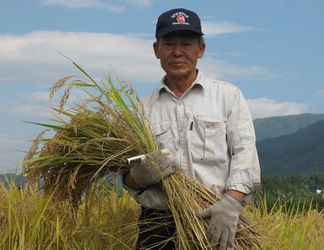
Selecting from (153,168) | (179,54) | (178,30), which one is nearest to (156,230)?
(153,168)

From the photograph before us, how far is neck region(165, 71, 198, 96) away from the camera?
320 cm

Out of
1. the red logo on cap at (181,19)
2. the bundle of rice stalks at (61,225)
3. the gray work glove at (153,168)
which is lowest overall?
the bundle of rice stalks at (61,225)

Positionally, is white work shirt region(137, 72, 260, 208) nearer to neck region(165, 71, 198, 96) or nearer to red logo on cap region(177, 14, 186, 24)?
neck region(165, 71, 198, 96)

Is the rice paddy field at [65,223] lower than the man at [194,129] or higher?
lower

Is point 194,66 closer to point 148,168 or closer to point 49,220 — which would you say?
point 148,168

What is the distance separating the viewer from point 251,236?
3.17m

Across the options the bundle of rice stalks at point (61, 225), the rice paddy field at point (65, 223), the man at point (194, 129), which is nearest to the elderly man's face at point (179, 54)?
the man at point (194, 129)

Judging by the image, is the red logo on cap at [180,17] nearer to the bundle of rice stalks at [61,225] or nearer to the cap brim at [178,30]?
the cap brim at [178,30]

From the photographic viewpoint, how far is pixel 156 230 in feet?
10.8

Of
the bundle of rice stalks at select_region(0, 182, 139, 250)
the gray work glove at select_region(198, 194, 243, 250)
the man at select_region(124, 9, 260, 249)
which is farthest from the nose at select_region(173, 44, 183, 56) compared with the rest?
the bundle of rice stalks at select_region(0, 182, 139, 250)

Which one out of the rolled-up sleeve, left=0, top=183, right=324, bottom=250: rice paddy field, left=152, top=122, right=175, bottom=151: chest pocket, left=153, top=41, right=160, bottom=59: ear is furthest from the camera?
left=0, top=183, right=324, bottom=250: rice paddy field

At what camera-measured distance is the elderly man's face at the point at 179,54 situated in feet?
10.3

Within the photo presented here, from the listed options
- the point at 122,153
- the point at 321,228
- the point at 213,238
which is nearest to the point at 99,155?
the point at 122,153

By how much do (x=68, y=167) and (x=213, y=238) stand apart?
85 cm
